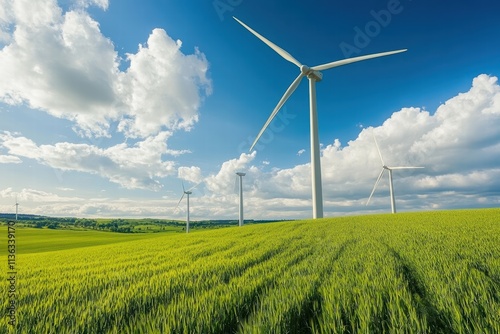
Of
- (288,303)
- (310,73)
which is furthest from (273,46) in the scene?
(288,303)

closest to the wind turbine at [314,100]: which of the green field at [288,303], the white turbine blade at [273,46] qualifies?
the white turbine blade at [273,46]

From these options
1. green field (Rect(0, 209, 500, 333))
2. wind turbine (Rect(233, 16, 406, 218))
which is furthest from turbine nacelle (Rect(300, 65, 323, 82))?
green field (Rect(0, 209, 500, 333))

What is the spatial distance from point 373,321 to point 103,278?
838cm

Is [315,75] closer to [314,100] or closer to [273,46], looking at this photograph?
[314,100]

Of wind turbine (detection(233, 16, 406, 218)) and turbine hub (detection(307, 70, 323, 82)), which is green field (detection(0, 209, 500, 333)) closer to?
wind turbine (detection(233, 16, 406, 218))

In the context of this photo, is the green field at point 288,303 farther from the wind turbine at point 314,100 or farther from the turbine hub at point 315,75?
the turbine hub at point 315,75

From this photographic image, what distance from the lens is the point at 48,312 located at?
18.5 ft

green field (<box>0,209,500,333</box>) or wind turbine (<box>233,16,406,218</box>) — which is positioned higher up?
wind turbine (<box>233,16,406,218</box>)

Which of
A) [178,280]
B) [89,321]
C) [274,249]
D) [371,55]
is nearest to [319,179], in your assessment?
[371,55]

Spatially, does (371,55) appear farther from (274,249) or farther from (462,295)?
(462,295)

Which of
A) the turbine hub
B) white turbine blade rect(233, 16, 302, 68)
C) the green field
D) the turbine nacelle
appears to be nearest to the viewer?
the green field

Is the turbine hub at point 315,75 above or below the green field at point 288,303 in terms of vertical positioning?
above

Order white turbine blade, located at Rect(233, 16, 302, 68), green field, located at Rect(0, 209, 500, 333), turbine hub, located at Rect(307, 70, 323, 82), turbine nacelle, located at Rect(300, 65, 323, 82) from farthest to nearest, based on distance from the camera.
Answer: turbine hub, located at Rect(307, 70, 323, 82) → turbine nacelle, located at Rect(300, 65, 323, 82) → white turbine blade, located at Rect(233, 16, 302, 68) → green field, located at Rect(0, 209, 500, 333)

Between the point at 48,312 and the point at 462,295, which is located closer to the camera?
the point at 462,295
